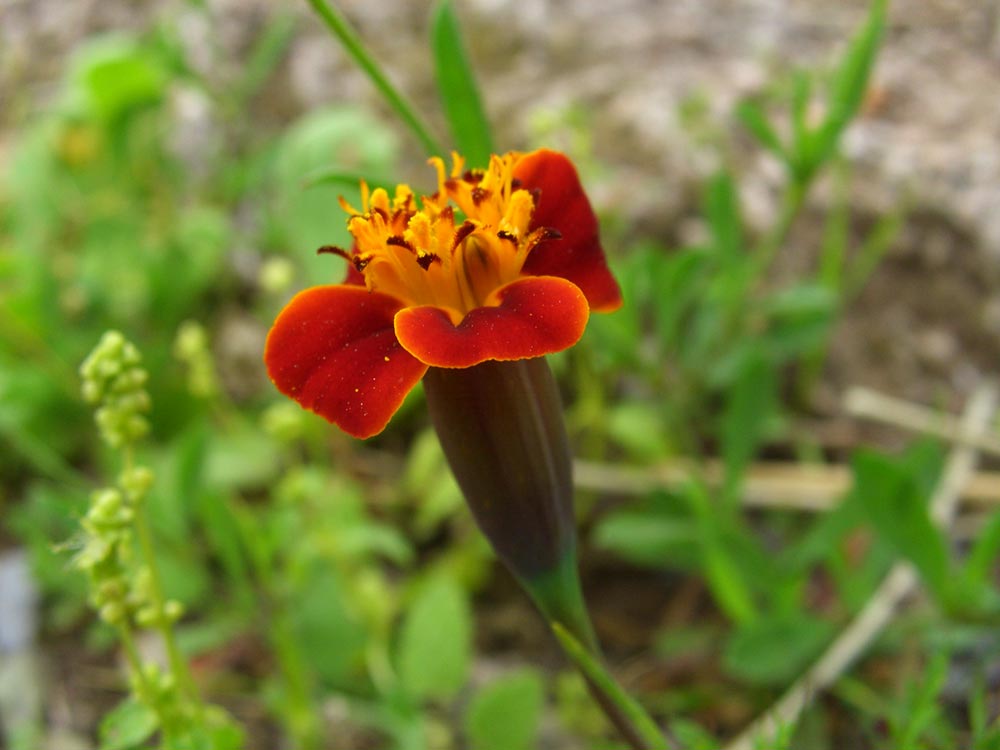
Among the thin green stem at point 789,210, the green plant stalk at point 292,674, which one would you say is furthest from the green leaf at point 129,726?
the thin green stem at point 789,210

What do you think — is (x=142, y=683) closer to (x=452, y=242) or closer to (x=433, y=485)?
(x=452, y=242)

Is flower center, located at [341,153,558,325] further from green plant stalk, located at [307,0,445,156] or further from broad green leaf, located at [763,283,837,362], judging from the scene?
broad green leaf, located at [763,283,837,362]

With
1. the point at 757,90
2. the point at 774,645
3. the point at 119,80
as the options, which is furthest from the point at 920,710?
the point at 119,80

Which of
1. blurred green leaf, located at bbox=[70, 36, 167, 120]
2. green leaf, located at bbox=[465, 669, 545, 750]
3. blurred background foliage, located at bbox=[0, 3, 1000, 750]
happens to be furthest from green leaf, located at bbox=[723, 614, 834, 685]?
blurred green leaf, located at bbox=[70, 36, 167, 120]

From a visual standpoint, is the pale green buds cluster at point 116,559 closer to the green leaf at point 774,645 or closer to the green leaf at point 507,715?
the green leaf at point 507,715

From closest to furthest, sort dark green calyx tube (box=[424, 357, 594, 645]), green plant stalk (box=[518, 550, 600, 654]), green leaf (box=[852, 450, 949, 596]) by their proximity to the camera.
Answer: dark green calyx tube (box=[424, 357, 594, 645]) < green plant stalk (box=[518, 550, 600, 654]) < green leaf (box=[852, 450, 949, 596])

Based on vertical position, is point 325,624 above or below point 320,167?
below
